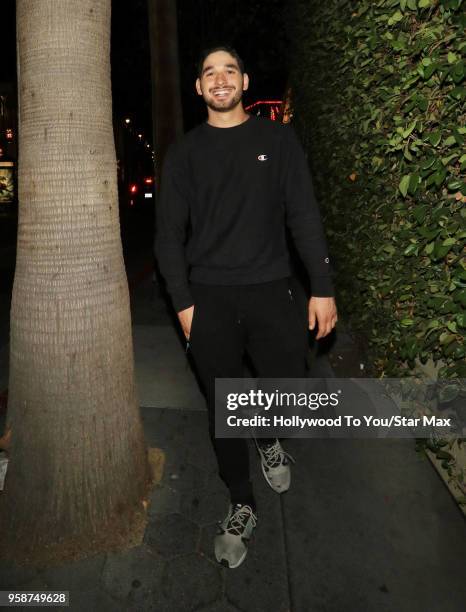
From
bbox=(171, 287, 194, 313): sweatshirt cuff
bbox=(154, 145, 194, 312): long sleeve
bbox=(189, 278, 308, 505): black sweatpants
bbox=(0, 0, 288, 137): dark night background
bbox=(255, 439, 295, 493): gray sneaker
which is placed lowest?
bbox=(255, 439, 295, 493): gray sneaker


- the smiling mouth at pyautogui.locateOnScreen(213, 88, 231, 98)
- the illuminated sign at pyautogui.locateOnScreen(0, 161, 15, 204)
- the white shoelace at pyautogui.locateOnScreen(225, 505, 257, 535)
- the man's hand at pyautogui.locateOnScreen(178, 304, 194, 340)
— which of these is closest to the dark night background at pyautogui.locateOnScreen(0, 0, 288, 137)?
the smiling mouth at pyautogui.locateOnScreen(213, 88, 231, 98)

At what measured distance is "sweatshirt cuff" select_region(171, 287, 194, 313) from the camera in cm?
241

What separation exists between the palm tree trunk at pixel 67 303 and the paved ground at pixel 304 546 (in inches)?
10.2

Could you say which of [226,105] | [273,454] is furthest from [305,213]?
[273,454]

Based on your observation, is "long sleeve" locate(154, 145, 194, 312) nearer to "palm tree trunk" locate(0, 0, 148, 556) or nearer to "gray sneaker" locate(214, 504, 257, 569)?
"palm tree trunk" locate(0, 0, 148, 556)

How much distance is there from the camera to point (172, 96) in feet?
22.0

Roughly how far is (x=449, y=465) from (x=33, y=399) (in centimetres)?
244

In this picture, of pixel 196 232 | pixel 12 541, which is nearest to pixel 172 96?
pixel 196 232

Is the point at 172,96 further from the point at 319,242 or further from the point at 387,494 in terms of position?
the point at 387,494

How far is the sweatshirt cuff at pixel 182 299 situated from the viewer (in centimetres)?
241

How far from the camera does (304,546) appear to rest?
2436 millimetres

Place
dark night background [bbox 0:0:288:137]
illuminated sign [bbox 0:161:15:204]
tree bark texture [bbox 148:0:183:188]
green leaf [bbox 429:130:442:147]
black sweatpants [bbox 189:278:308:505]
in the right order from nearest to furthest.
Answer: green leaf [bbox 429:130:442:147] → black sweatpants [bbox 189:278:308:505] → tree bark texture [bbox 148:0:183:188] → dark night background [bbox 0:0:288:137] → illuminated sign [bbox 0:161:15:204]

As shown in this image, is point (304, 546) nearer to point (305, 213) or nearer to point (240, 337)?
point (240, 337)

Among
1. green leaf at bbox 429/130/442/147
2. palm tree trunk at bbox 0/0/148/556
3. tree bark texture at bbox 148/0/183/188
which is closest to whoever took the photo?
palm tree trunk at bbox 0/0/148/556
